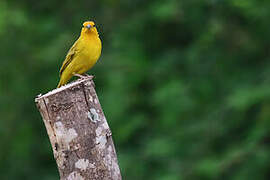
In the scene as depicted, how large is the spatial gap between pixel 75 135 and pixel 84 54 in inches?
70.5

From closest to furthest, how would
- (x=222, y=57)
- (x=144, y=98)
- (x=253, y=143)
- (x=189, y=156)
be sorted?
1. (x=253, y=143)
2. (x=189, y=156)
3. (x=222, y=57)
4. (x=144, y=98)

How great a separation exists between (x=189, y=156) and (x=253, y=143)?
0.96m

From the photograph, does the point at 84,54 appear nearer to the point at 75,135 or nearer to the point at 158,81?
the point at 75,135

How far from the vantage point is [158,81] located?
28.3 ft

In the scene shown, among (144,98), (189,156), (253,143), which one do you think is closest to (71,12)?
(144,98)

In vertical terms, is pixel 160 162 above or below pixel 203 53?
below

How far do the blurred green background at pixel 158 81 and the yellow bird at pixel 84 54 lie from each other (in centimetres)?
263

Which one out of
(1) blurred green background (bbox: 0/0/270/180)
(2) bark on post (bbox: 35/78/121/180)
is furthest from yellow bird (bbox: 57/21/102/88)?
(1) blurred green background (bbox: 0/0/270/180)

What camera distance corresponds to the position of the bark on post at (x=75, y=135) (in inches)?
142

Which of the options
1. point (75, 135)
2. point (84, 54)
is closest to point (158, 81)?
point (84, 54)

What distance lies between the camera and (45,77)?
9.20 m

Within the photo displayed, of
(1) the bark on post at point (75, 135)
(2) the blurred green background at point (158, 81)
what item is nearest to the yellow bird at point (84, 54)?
(1) the bark on post at point (75, 135)

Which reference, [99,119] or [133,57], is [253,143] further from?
[99,119]

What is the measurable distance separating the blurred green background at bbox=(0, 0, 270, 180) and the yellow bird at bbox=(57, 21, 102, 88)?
2.63m
